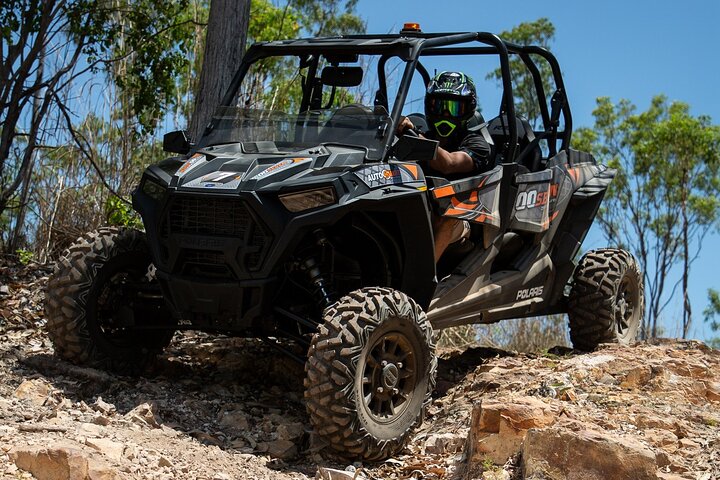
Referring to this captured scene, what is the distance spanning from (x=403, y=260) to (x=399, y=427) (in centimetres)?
102

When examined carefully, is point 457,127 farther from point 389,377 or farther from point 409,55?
point 389,377

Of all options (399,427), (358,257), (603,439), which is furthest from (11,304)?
(603,439)

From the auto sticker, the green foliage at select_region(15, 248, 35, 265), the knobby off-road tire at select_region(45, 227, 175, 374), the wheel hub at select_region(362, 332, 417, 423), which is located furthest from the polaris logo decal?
the green foliage at select_region(15, 248, 35, 265)

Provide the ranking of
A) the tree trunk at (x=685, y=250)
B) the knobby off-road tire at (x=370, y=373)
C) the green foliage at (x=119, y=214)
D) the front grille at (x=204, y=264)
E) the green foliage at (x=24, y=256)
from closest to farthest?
the knobby off-road tire at (x=370, y=373) < the front grille at (x=204, y=264) < the green foliage at (x=24, y=256) < the green foliage at (x=119, y=214) < the tree trunk at (x=685, y=250)

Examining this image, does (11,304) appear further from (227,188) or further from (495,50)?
(495,50)

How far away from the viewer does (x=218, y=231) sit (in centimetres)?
598

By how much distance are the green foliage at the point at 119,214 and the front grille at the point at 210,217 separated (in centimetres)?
421

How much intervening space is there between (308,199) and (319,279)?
507 millimetres

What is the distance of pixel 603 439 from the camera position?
5.07 meters

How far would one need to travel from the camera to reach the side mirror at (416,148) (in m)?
5.97

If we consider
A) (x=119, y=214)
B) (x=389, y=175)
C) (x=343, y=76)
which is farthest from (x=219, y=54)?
(x=389, y=175)

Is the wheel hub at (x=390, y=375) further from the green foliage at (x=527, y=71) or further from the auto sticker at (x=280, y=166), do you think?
the green foliage at (x=527, y=71)

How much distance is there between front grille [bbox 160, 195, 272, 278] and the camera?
5883mm

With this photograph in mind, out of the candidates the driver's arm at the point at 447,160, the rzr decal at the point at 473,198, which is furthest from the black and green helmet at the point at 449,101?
the rzr decal at the point at 473,198
